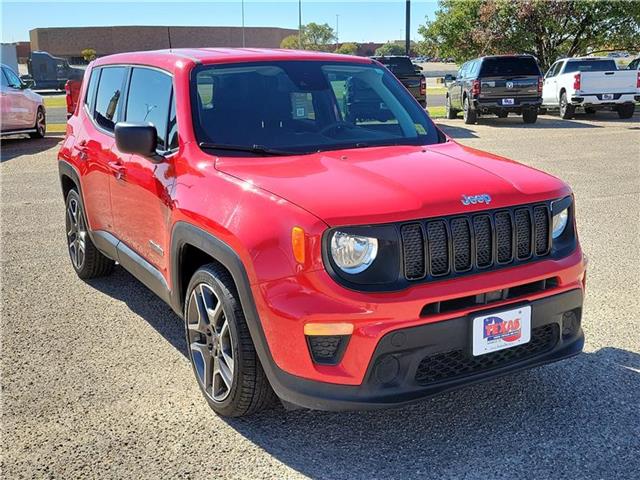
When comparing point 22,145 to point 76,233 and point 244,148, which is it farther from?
point 244,148

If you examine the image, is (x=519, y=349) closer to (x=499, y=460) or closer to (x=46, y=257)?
(x=499, y=460)

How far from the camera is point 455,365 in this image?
3125 mm

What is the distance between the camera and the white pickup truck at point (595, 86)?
753 inches

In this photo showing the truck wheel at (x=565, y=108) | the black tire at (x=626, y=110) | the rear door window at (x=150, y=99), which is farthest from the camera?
the truck wheel at (x=565, y=108)

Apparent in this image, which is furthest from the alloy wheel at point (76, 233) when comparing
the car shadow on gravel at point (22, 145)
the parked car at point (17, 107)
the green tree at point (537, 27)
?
the green tree at point (537, 27)

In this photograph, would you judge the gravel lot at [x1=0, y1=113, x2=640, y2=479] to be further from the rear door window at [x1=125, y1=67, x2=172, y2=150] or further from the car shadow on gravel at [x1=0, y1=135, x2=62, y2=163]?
the car shadow on gravel at [x1=0, y1=135, x2=62, y2=163]

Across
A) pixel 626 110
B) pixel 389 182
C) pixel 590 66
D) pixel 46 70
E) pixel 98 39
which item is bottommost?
pixel 626 110

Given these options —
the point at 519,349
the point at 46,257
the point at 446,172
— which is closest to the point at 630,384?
the point at 519,349

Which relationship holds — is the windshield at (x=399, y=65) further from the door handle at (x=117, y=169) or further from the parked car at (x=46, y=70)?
the parked car at (x=46, y=70)

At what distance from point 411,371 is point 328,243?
0.65 m

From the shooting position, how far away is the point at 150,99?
177 inches

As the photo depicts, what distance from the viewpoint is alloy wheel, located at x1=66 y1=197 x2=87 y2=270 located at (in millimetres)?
5773

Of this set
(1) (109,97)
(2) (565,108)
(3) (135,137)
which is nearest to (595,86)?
(2) (565,108)

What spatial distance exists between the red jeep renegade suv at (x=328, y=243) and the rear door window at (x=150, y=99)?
0.07 ft
